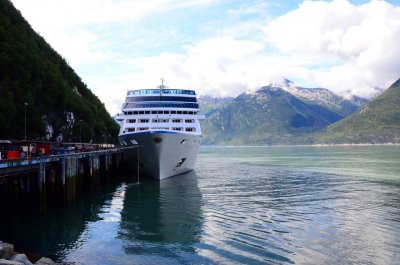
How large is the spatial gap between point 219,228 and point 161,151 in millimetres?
25019

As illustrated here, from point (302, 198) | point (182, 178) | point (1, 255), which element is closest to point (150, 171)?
point (182, 178)

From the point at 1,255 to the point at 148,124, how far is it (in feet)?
139

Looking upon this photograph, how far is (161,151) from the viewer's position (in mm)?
50125

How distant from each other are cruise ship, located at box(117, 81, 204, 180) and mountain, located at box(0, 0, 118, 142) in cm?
1519

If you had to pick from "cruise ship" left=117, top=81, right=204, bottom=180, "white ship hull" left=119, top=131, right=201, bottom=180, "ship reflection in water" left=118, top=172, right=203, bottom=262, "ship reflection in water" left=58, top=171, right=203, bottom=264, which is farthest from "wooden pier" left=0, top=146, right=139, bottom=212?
"cruise ship" left=117, top=81, right=204, bottom=180

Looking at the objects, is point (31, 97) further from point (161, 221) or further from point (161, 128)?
point (161, 221)

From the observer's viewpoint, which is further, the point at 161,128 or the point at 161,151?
the point at 161,128

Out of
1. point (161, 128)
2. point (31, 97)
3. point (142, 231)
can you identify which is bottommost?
point (142, 231)

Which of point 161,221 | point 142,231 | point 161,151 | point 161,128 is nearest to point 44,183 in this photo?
point 142,231

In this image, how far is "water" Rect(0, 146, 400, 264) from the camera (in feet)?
67.2

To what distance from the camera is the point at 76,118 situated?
83.0 meters

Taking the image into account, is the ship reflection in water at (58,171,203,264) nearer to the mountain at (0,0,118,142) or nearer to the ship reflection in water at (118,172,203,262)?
the ship reflection in water at (118,172,203,262)

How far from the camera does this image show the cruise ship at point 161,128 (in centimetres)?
5103

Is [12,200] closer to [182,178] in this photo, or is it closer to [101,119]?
[182,178]
